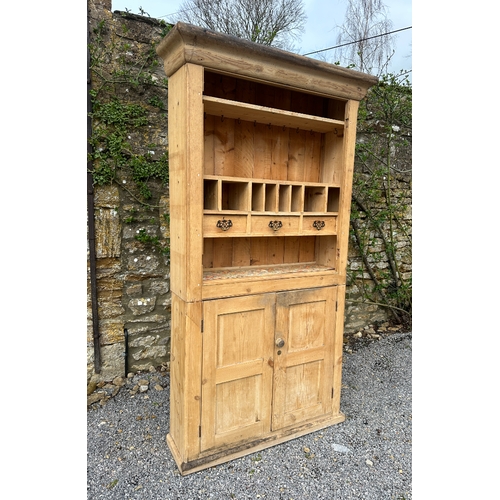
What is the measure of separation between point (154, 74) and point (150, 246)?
124 cm

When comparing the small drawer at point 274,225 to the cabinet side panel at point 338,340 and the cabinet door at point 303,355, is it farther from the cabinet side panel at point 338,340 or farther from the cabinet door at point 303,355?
the cabinet side panel at point 338,340

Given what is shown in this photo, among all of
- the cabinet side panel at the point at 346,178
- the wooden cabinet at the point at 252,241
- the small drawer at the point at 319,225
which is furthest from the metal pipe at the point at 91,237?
the cabinet side panel at the point at 346,178

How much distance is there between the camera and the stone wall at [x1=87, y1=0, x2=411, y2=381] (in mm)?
2365

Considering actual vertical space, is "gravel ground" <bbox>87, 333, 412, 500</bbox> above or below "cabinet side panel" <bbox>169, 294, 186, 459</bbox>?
below

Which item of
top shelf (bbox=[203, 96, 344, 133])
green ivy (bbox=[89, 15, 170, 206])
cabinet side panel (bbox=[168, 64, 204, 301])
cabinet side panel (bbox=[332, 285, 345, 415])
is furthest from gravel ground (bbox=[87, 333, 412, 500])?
top shelf (bbox=[203, 96, 344, 133])

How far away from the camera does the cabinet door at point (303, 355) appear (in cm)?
200

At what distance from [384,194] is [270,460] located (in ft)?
8.90

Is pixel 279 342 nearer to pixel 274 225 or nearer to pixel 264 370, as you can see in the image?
pixel 264 370

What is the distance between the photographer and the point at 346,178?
205cm

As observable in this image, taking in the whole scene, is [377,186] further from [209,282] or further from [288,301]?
[209,282]

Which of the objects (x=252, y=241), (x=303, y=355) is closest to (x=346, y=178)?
(x=252, y=241)

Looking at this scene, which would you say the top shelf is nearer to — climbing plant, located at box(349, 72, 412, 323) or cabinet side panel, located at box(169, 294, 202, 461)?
cabinet side panel, located at box(169, 294, 202, 461)

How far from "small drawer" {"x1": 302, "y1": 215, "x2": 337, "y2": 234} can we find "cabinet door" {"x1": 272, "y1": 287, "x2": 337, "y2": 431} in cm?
35

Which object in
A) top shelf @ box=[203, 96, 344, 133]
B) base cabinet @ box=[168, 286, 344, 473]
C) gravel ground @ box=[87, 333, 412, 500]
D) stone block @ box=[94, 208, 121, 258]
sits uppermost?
top shelf @ box=[203, 96, 344, 133]
